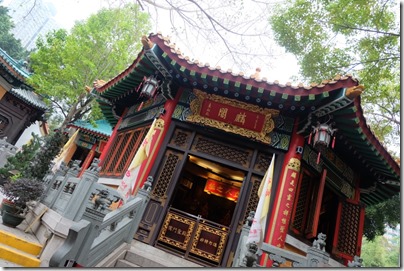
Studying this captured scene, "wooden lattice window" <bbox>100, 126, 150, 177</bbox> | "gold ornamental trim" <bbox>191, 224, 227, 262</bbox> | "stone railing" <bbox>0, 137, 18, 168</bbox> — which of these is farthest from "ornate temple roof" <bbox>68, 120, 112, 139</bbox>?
"gold ornamental trim" <bbox>191, 224, 227, 262</bbox>

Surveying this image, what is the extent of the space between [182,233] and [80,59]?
9.21 m

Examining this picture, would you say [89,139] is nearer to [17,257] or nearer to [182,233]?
[182,233]

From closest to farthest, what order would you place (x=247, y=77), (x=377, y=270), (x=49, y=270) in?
(x=377, y=270) → (x=49, y=270) → (x=247, y=77)

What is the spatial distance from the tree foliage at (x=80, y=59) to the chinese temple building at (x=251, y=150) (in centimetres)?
441

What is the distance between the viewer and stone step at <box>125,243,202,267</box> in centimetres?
533

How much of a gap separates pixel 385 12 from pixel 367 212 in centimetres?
908

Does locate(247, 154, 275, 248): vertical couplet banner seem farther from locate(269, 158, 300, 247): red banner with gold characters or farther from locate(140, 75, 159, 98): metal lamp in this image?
locate(140, 75, 159, 98): metal lamp

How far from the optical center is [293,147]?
22.2 feet

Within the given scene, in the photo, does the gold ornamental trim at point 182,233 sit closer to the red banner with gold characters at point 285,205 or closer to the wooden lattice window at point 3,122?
the red banner with gold characters at point 285,205

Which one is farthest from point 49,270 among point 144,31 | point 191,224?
point 144,31

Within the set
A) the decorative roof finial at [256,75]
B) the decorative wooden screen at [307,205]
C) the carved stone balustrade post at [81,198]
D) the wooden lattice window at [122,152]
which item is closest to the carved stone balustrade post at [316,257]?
the decorative wooden screen at [307,205]

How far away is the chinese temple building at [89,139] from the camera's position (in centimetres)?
→ 1650

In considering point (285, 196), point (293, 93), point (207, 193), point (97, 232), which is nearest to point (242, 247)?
point (285, 196)

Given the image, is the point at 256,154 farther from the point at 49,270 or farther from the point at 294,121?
the point at 49,270
